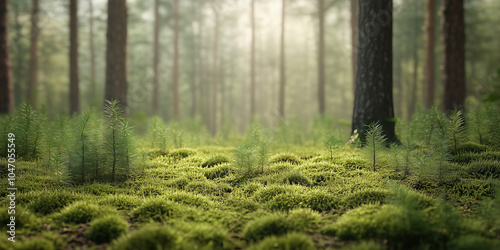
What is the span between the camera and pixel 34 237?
2.63 metres

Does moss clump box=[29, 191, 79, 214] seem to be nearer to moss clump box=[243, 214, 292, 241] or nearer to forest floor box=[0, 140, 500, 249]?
forest floor box=[0, 140, 500, 249]

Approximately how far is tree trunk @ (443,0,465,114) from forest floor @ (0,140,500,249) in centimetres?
383

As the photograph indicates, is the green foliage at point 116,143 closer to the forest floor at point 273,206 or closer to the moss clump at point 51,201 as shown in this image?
the forest floor at point 273,206

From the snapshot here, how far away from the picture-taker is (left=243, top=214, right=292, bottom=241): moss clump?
278cm

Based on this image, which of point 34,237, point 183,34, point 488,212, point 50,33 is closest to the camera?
point 34,237

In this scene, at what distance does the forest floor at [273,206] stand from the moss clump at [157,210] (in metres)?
0.01

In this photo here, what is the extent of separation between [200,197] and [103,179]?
163cm

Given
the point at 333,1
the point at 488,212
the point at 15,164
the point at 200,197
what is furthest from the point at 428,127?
the point at 333,1

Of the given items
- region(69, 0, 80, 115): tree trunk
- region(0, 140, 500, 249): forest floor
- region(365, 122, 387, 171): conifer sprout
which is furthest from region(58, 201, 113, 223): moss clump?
region(69, 0, 80, 115): tree trunk

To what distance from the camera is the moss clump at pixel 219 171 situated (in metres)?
4.55

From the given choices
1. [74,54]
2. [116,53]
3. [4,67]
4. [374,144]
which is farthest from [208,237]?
[74,54]

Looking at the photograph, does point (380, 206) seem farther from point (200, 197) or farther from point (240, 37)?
point (240, 37)

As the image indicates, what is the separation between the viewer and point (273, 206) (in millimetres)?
3410

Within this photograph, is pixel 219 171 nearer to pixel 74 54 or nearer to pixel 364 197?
pixel 364 197
